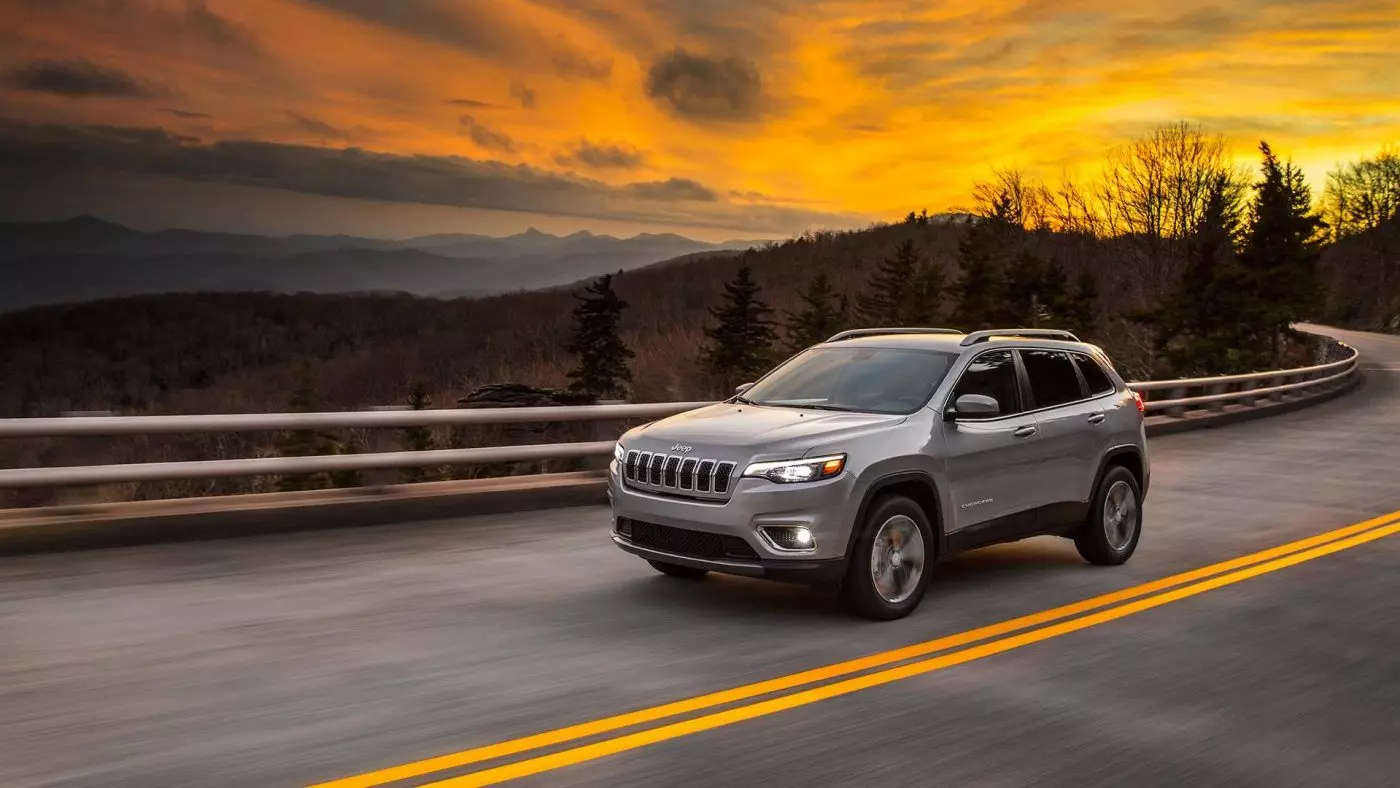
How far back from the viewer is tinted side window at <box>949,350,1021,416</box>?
28.2ft

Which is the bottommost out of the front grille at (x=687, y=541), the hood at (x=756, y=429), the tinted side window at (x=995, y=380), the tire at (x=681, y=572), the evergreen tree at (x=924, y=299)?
the tire at (x=681, y=572)

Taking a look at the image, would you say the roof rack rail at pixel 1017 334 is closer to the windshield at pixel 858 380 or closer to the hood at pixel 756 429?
the windshield at pixel 858 380

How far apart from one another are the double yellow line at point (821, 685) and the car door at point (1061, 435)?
73cm

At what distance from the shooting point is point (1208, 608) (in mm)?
8328

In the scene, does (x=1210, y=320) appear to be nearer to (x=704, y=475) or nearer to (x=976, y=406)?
(x=976, y=406)

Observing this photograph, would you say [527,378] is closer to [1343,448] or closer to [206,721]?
[1343,448]

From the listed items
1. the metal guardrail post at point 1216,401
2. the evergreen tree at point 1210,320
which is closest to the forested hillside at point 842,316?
the evergreen tree at point 1210,320

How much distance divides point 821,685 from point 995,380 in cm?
336

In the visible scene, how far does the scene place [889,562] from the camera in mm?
7645

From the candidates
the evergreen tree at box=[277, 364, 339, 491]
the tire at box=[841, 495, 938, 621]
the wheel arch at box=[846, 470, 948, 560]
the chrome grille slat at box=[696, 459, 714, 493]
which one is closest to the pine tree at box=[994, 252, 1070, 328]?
the evergreen tree at box=[277, 364, 339, 491]

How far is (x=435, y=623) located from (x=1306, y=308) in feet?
214

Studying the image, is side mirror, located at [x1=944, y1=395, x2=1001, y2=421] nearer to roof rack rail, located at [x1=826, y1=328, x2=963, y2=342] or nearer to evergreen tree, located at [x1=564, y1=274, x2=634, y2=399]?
roof rack rail, located at [x1=826, y1=328, x2=963, y2=342]

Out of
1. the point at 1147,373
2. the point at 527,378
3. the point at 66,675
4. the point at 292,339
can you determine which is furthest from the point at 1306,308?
the point at 292,339

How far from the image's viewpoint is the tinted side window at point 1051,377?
9188 millimetres
